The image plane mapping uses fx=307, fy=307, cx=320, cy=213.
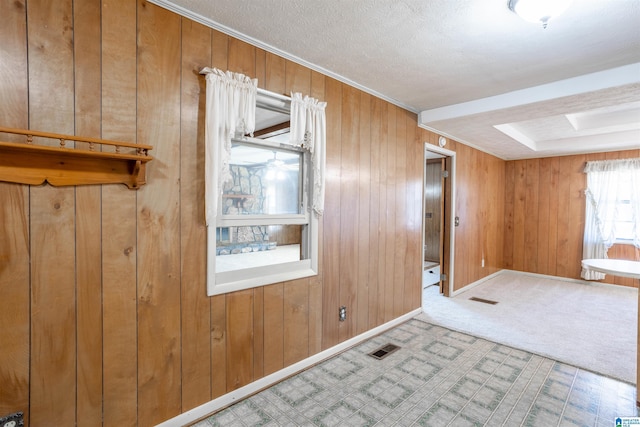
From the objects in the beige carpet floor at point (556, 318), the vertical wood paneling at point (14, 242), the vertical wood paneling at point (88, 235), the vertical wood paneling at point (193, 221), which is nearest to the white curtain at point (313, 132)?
the vertical wood paneling at point (193, 221)

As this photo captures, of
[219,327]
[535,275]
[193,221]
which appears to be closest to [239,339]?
[219,327]

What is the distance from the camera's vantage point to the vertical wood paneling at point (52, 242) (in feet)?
4.55

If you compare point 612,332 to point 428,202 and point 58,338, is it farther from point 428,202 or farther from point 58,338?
point 58,338

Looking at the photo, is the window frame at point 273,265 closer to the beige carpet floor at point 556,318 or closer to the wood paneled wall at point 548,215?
the beige carpet floor at point 556,318

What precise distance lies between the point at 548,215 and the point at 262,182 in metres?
5.78

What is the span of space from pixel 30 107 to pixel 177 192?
2.35ft

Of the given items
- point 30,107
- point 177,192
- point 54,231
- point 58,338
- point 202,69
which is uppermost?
point 202,69

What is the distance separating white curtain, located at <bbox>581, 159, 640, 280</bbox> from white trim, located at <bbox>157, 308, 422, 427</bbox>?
175 inches

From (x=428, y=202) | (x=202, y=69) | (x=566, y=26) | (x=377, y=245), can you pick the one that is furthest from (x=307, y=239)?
(x=428, y=202)

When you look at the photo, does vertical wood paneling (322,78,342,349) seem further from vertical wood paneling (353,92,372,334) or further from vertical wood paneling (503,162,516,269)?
vertical wood paneling (503,162,516,269)

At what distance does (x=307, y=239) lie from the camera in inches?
99.1

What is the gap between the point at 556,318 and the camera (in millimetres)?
3592

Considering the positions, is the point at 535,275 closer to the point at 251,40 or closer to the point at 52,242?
the point at 251,40

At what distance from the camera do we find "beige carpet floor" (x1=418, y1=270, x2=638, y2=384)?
8.86 ft
